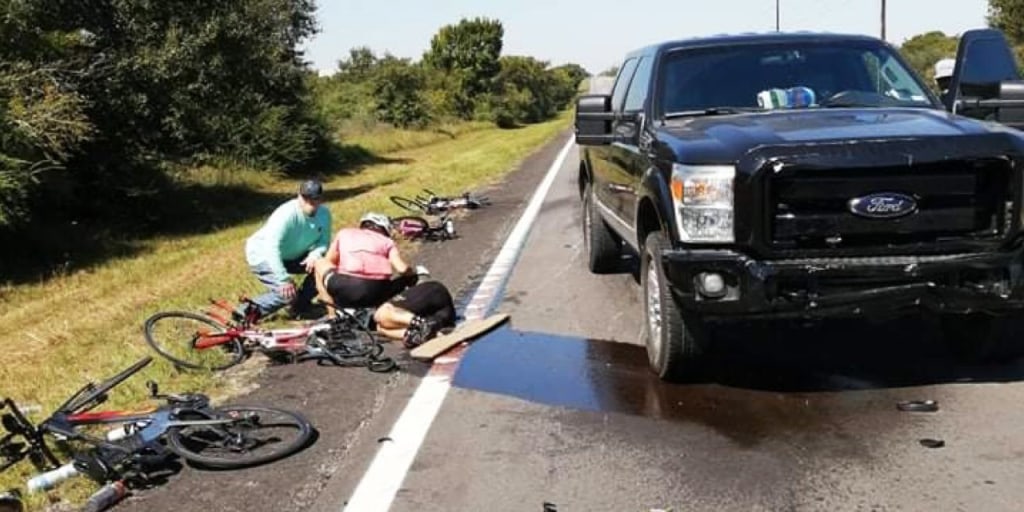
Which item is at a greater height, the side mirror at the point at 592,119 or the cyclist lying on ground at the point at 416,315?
the side mirror at the point at 592,119

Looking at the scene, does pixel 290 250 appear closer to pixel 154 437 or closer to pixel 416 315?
pixel 416 315

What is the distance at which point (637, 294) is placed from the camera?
8.88 m

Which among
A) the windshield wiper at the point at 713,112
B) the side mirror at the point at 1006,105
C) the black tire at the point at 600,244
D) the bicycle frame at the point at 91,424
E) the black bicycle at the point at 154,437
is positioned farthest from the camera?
the black tire at the point at 600,244

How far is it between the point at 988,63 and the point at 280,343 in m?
5.66

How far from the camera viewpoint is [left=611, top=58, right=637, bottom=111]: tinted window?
8.61m

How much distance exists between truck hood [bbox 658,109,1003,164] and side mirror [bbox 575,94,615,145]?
104cm

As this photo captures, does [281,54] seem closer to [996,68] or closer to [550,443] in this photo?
[996,68]

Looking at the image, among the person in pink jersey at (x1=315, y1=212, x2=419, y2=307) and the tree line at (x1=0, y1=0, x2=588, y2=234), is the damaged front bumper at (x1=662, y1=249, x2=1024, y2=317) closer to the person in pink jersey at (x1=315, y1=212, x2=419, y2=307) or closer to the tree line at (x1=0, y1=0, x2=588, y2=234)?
the person in pink jersey at (x1=315, y1=212, x2=419, y2=307)

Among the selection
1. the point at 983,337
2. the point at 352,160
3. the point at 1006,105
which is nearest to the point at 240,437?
the point at 983,337

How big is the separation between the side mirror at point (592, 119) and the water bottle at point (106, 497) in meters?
3.98

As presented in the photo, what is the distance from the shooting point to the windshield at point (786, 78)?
264 inches

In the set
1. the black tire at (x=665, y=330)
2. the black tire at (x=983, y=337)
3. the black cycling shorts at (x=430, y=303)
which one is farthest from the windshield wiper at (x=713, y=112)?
the black cycling shorts at (x=430, y=303)

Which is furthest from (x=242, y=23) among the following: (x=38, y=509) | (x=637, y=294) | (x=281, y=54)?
(x=38, y=509)

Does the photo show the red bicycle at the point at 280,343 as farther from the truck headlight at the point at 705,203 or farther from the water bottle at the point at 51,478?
the truck headlight at the point at 705,203
